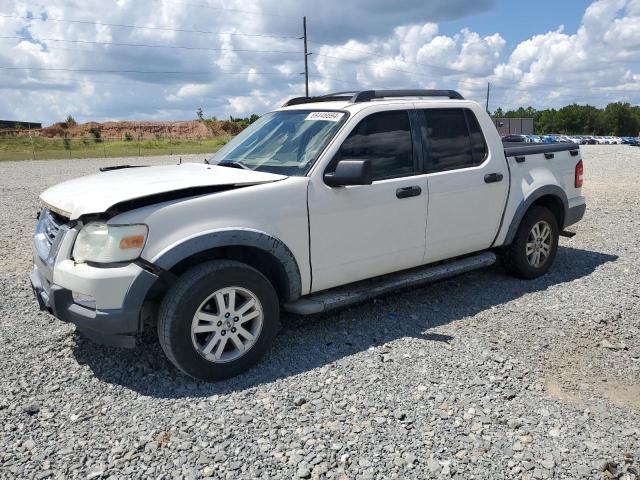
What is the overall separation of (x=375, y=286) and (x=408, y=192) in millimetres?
826

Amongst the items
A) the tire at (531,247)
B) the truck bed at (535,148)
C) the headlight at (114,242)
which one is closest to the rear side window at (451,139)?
the truck bed at (535,148)


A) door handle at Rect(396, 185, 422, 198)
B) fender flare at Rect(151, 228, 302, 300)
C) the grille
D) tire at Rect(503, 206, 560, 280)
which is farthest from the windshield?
tire at Rect(503, 206, 560, 280)

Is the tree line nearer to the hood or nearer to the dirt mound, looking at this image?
the dirt mound

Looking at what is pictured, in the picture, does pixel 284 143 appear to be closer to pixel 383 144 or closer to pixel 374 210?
pixel 383 144

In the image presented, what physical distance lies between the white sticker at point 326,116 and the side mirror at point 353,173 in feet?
1.88

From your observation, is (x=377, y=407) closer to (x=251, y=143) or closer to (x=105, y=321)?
(x=105, y=321)

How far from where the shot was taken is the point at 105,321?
3367 mm

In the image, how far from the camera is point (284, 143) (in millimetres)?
4492

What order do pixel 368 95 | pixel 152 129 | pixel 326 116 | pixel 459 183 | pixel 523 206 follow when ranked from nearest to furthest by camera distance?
pixel 326 116
pixel 368 95
pixel 459 183
pixel 523 206
pixel 152 129

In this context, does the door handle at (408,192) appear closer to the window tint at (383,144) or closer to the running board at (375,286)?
the window tint at (383,144)

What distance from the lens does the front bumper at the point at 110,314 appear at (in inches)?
132

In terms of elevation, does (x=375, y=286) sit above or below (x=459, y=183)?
below

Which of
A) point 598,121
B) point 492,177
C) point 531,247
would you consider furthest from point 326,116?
point 598,121

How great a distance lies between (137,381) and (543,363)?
2903mm
